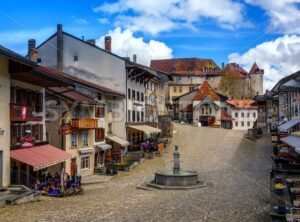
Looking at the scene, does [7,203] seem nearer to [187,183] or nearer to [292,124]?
[187,183]

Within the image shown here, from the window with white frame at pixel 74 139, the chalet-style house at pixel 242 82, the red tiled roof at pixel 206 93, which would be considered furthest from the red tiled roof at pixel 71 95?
the chalet-style house at pixel 242 82

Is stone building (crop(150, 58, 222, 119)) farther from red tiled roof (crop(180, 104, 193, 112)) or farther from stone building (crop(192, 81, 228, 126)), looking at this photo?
stone building (crop(192, 81, 228, 126))

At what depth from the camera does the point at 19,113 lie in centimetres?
2720

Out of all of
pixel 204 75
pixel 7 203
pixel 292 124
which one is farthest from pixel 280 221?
pixel 204 75

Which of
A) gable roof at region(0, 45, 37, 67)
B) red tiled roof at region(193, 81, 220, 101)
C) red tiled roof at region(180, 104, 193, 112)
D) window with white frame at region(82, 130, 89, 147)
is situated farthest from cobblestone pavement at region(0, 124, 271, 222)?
red tiled roof at region(180, 104, 193, 112)

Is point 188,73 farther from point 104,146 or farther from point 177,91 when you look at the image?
point 104,146

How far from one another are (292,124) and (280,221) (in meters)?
28.2

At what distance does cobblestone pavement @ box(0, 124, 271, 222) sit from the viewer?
63.5ft

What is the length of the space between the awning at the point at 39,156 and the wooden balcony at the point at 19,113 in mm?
1904

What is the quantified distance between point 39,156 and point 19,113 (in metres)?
3.02

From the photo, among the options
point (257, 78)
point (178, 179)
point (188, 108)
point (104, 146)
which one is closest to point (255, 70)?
point (257, 78)

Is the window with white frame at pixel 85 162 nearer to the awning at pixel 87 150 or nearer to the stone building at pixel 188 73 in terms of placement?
the awning at pixel 87 150

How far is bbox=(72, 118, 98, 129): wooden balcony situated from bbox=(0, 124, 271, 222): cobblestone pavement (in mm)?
5051

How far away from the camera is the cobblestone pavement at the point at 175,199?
19344 mm
